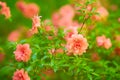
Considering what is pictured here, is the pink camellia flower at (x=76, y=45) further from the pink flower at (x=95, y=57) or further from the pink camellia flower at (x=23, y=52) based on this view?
the pink flower at (x=95, y=57)

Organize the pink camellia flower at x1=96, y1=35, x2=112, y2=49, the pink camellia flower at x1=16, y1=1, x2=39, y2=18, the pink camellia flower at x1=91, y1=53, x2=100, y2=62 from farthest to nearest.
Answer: the pink camellia flower at x1=16, y1=1, x2=39, y2=18 → the pink camellia flower at x1=91, y1=53, x2=100, y2=62 → the pink camellia flower at x1=96, y1=35, x2=112, y2=49

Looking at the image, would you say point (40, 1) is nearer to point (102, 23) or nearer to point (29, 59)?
point (102, 23)

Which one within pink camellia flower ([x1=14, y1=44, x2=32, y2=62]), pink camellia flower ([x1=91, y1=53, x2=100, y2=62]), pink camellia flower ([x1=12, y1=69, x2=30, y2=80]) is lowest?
pink camellia flower ([x1=12, y1=69, x2=30, y2=80])

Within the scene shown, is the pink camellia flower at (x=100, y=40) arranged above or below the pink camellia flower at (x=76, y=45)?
above

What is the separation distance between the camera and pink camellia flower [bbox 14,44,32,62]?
9.41ft

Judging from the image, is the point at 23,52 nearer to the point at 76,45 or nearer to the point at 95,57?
the point at 76,45

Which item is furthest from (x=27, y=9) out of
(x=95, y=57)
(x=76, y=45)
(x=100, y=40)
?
(x=76, y=45)

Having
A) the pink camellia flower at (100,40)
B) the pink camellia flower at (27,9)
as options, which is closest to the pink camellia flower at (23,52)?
the pink camellia flower at (100,40)

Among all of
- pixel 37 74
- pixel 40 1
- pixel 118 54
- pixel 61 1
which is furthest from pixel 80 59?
pixel 40 1

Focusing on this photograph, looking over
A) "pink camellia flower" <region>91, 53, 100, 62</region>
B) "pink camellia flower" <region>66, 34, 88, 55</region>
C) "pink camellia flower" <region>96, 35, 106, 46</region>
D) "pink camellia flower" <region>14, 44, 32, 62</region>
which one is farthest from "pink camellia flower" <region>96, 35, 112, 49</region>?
"pink camellia flower" <region>14, 44, 32, 62</region>

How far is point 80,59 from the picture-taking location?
2961 mm

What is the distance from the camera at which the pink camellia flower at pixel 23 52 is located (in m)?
2.87

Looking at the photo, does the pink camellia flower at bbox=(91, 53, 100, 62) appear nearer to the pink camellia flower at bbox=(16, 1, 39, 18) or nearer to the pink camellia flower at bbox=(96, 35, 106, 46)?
the pink camellia flower at bbox=(96, 35, 106, 46)

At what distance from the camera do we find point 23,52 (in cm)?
289
